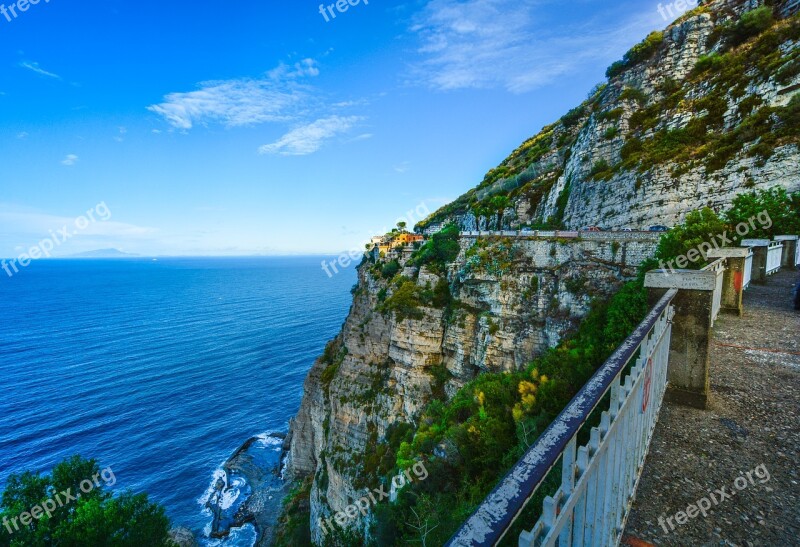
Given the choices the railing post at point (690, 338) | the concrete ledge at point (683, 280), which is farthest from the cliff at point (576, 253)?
the railing post at point (690, 338)

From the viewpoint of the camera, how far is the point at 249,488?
114ft

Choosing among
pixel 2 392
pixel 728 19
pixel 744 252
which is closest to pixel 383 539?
pixel 744 252

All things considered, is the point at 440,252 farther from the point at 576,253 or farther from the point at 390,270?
the point at 576,253

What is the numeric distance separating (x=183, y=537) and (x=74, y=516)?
43.6 ft

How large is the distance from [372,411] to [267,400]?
981 inches

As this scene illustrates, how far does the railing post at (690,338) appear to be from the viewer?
5332mm

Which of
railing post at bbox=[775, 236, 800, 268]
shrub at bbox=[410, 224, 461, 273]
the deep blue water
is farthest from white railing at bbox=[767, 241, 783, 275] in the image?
the deep blue water

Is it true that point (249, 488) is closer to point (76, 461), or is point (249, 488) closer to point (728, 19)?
point (76, 461)

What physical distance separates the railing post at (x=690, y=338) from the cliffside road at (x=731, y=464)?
0.25 metres

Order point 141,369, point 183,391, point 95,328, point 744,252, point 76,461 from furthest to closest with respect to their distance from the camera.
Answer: point 95,328, point 141,369, point 183,391, point 76,461, point 744,252

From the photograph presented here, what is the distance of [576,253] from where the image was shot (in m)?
24.5

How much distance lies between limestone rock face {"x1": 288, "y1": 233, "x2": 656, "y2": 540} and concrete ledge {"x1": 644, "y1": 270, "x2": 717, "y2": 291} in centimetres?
1860

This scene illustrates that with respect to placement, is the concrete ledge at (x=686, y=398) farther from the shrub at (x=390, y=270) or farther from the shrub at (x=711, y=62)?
the shrub at (x=711, y=62)

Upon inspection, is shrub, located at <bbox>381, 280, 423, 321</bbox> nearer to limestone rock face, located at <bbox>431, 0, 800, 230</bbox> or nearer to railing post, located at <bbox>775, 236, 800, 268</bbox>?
limestone rock face, located at <bbox>431, 0, 800, 230</bbox>
